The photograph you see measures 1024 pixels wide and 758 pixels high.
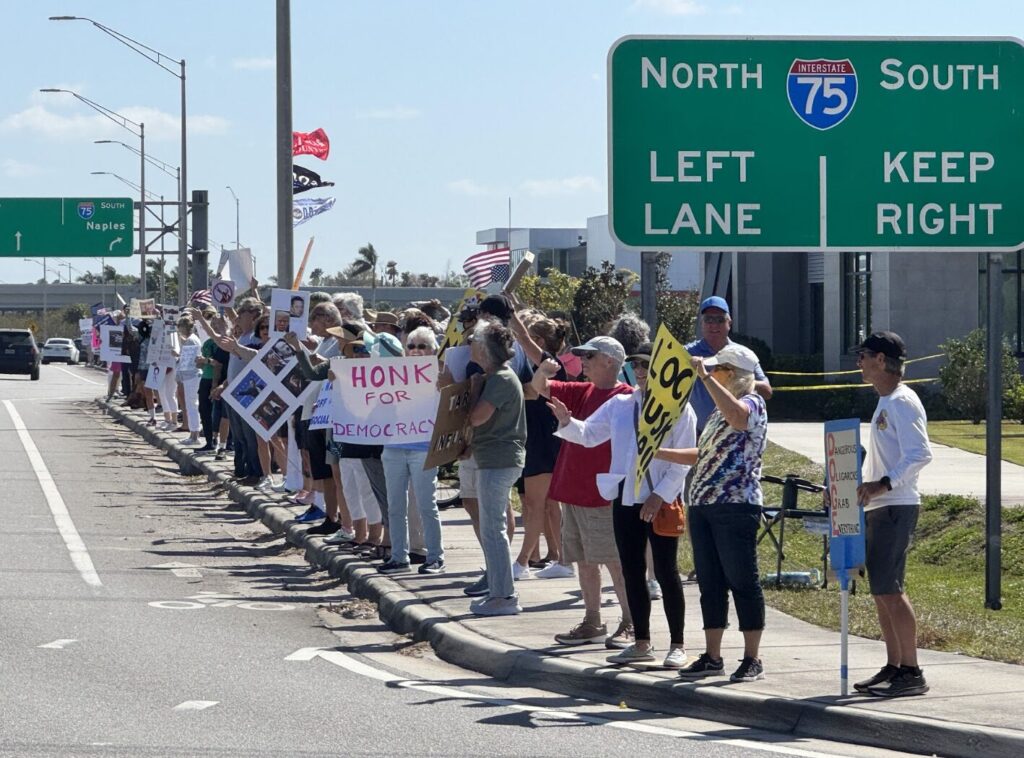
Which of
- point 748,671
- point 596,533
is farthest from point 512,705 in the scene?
point 596,533

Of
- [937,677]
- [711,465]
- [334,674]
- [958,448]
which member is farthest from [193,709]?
[958,448]

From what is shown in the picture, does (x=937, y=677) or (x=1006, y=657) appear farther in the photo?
(x=1006, y=657)

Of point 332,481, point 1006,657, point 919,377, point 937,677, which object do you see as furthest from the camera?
point 919,377

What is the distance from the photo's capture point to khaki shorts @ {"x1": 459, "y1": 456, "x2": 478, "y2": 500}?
1171 centimetres

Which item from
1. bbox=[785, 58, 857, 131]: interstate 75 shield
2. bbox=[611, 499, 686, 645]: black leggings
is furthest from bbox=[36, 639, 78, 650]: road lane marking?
bbox=[785, 58, 857, 131]: interstate 75 shield

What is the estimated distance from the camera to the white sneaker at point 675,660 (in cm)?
895

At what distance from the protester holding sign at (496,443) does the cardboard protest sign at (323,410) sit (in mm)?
3241

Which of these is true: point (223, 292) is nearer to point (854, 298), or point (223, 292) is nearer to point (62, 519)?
point (62, 519)

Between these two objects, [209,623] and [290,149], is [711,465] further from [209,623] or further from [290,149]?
[290,149]

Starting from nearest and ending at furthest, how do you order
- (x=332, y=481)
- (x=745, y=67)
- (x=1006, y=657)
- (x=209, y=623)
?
1. (x=1006, y=657)
2. (x=209, y=623)
3. (x=745, y=67)
4. (x=332, y=481)

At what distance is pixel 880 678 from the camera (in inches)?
326

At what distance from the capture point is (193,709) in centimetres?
816

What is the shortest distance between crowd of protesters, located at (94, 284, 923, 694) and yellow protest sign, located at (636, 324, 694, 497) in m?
0.11

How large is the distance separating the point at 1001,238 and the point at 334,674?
6.25 m
